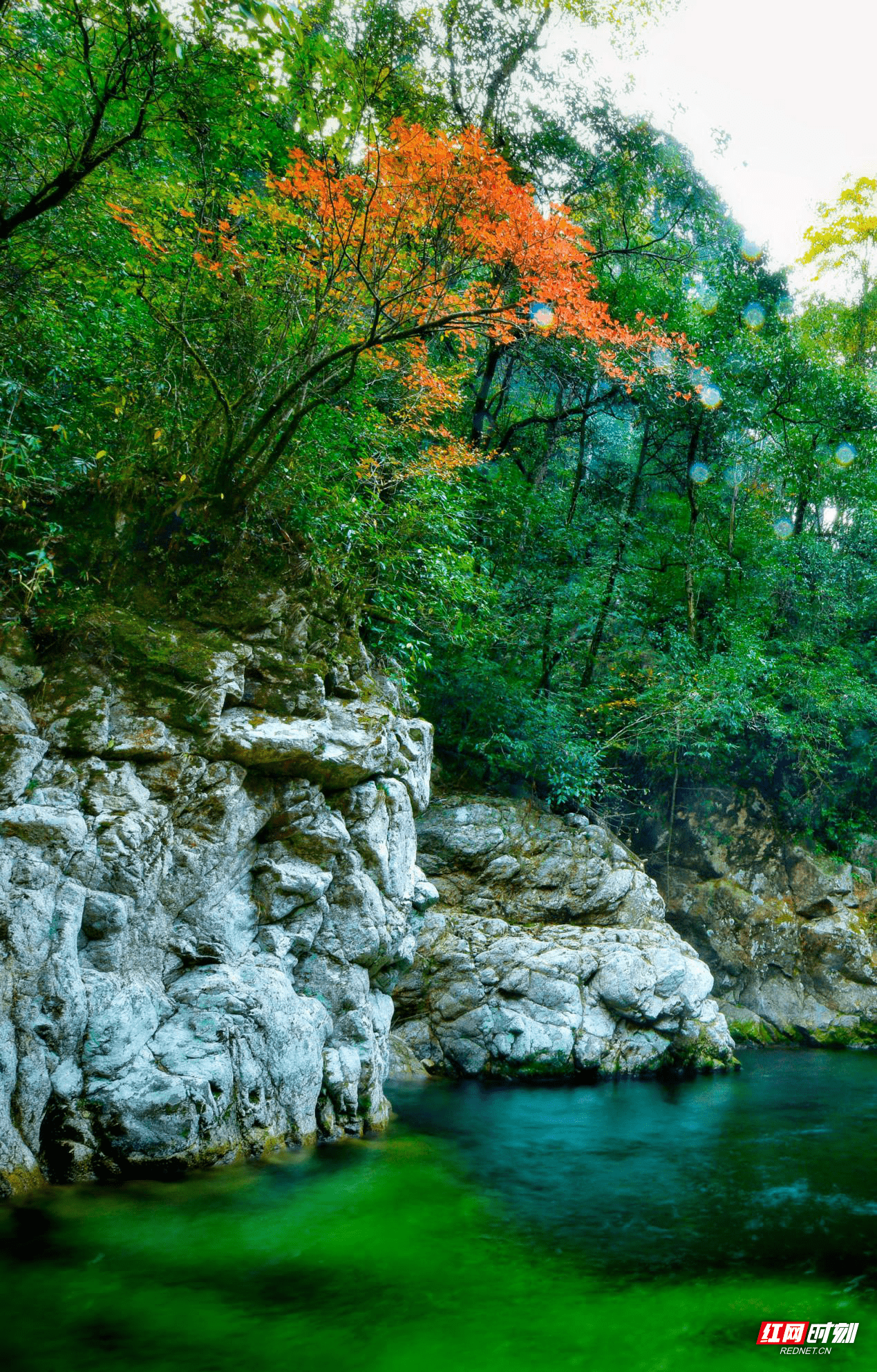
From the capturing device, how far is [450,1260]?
6.26 meters

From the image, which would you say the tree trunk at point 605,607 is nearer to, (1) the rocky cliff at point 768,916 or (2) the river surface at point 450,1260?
(1) the rocky cliff at point 768,916

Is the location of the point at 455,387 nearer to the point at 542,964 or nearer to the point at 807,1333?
the point at 542,964

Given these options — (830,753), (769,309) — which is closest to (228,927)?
(830,753)

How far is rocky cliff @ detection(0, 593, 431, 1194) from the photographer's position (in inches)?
254

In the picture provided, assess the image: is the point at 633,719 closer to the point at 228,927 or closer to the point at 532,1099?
the point at 532,1099

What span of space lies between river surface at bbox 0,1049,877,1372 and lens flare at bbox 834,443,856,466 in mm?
18127

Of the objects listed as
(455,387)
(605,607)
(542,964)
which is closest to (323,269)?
(455,387)

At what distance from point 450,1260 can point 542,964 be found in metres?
7.12

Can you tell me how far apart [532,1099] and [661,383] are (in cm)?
1604

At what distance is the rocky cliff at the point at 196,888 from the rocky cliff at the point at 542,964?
7.51ft

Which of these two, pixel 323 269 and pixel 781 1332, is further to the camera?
pixel 323 269

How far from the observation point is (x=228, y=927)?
8180mm

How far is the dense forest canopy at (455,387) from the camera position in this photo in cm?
827

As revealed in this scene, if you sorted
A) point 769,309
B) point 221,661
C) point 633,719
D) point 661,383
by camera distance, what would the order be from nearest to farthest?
point 221,661
point 633,719
point 661,383
point 769,309
